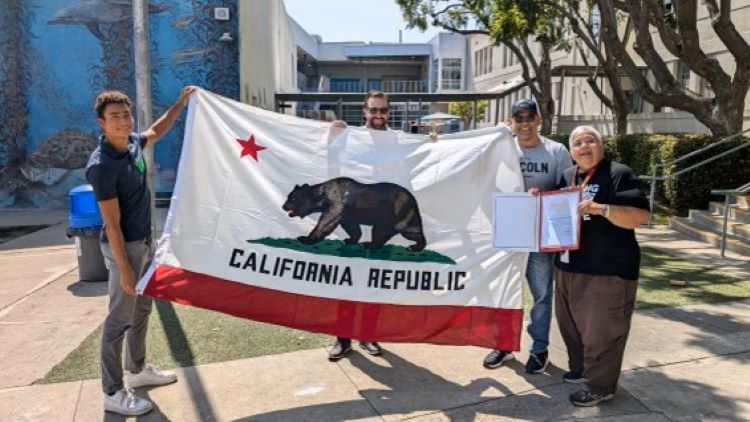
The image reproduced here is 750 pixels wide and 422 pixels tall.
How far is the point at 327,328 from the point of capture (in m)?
3.95

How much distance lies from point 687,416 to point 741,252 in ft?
19.3

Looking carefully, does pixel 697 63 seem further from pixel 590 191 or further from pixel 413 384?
pixel 413 384

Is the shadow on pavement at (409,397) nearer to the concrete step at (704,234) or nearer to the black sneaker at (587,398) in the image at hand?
the black sneaker at (587,398)

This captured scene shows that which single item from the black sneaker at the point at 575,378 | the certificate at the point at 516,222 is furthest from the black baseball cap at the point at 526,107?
the black sneaker at the point at 575,378

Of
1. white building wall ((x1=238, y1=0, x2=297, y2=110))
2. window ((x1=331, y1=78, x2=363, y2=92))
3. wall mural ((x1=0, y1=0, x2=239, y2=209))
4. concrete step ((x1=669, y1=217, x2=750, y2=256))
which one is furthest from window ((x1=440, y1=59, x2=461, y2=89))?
concrete step ((x1=669, y1=217, x2=750, y2=256))

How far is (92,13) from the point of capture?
13.8 m

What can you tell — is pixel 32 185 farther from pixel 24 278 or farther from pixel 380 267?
pixel 380 267

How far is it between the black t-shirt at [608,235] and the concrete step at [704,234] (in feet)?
19.9

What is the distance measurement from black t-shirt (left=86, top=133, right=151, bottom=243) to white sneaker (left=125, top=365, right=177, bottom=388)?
3.33 ft

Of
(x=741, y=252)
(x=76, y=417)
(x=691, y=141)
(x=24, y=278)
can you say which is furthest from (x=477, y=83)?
(x=76, y=417)

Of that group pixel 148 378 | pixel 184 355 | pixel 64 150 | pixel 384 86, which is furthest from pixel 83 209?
pixel 384 86

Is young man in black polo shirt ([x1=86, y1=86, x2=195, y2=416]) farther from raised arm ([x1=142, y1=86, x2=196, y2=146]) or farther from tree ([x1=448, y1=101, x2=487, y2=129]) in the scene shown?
tree ([x1=448, y1=101, x2=487, y2=129])

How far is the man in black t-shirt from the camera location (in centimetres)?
352

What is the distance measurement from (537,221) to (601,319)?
72 centimetres
